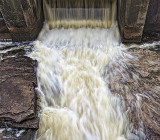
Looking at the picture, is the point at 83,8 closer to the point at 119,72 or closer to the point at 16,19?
the point at 16,19

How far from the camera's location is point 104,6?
5082 millimetres

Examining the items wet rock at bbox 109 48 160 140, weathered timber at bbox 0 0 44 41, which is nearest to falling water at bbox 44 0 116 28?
weathered timber at bbox 0 0 44 41

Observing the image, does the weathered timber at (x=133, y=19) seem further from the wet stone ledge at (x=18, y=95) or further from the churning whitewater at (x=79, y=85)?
the wet stone ledge at (x=18, y=95)

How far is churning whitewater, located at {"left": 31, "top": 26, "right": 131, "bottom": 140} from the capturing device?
10.3 ft

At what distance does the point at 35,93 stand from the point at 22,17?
183 cm

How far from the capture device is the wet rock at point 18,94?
312cm

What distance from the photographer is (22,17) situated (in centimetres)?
435

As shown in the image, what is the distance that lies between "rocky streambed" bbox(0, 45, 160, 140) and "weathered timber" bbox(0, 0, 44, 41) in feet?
1.98

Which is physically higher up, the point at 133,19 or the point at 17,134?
the point at 133,19

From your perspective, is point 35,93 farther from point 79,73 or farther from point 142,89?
point 142,89

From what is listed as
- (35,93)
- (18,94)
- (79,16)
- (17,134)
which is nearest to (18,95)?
(18,94)

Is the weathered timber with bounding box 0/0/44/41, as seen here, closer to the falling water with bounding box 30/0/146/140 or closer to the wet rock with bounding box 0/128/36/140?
the falling water with bounding box 30/0/146/140

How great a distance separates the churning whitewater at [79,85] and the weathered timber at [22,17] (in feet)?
1.13

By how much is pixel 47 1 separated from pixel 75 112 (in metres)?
3.15
